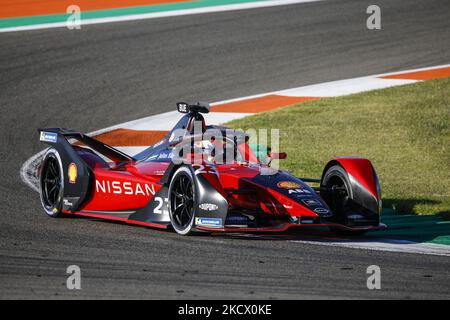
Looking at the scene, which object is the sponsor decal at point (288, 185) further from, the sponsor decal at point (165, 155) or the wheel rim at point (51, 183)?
the wheel rim at point (51, 183)

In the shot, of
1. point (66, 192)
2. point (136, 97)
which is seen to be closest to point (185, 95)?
point (136, 97)

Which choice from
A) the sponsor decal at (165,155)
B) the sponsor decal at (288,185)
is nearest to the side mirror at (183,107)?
the sponsor decal at (165,155)

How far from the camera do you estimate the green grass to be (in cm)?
1223

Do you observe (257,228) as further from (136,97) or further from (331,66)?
(331,66)

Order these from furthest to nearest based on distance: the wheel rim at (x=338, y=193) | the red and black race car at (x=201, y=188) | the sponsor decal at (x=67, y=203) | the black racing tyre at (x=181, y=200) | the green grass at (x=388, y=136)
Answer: the green grass at (x=388, y=136) → the sponsor decal at (x=67, y=203) → the wheel rim at (x=338, y=193) → the black racing tyre at (x=181, y=200) → the red and black race car at (x=201, y=188)

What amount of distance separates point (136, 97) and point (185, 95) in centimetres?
96

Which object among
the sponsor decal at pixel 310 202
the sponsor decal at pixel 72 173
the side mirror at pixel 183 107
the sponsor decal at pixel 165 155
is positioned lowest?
the sponsor decal at pixel 310 202

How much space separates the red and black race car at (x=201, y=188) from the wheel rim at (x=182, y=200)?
1 centimetres

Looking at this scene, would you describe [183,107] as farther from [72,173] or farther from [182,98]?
[182,98]

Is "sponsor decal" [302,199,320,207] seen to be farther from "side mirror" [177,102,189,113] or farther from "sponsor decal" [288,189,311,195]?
"side mirror" [177,102,189,113]

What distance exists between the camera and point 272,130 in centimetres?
1463

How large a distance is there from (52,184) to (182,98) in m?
7.30

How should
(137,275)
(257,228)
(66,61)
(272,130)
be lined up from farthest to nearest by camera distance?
(66,61), (272,130), (257,228), (137,275)

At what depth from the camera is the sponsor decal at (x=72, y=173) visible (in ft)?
34.3
